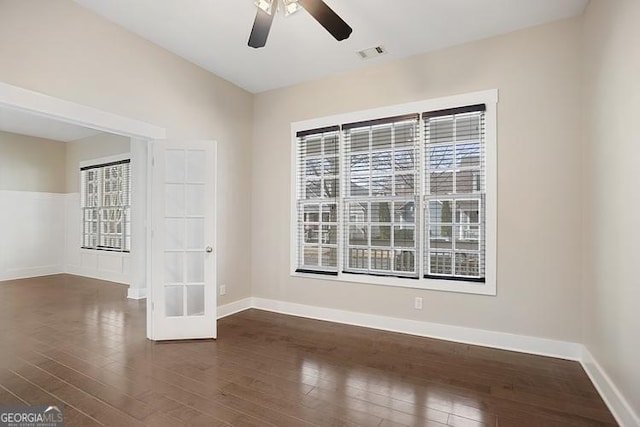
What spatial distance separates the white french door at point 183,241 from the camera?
11.5 ft

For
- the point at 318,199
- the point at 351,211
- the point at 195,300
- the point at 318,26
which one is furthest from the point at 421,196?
the point at 195,300

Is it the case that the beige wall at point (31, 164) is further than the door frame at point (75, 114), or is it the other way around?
the beige wall at point (31, 164)

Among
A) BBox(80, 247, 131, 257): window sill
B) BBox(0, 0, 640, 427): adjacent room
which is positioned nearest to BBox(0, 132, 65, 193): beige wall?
BBox(80, 247, 131, 257): window sill

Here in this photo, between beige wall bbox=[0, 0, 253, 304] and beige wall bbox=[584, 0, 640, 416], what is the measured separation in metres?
3.87

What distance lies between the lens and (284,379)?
2684 millimetres

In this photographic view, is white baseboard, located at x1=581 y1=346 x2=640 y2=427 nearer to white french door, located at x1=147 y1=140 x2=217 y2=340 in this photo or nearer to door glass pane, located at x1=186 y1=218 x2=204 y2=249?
white french door, located at x1=147 y1=140 x2=217 y2=340

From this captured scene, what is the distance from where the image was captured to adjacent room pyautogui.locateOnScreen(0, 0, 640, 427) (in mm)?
A: 2354

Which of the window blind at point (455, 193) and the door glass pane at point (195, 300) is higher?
the window blind at point (455, 193)

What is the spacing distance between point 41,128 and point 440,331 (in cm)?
814

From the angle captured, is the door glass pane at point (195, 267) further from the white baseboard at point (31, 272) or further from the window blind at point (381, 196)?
the white baseboard at point (31, 272)

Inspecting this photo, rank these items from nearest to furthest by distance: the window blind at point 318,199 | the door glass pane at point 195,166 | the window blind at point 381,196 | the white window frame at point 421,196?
the white window frame at point 421,196
the door glass pane at point 195,166
the window blind at point 381,196
the window blind at point 318,199

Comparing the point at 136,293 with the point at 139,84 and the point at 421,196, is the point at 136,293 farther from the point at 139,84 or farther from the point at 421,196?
the point at 421,196

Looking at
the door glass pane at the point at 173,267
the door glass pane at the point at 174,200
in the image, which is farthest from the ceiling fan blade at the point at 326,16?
the door glass pane at the point at 173,267

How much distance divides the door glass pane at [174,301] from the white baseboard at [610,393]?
3688mm
